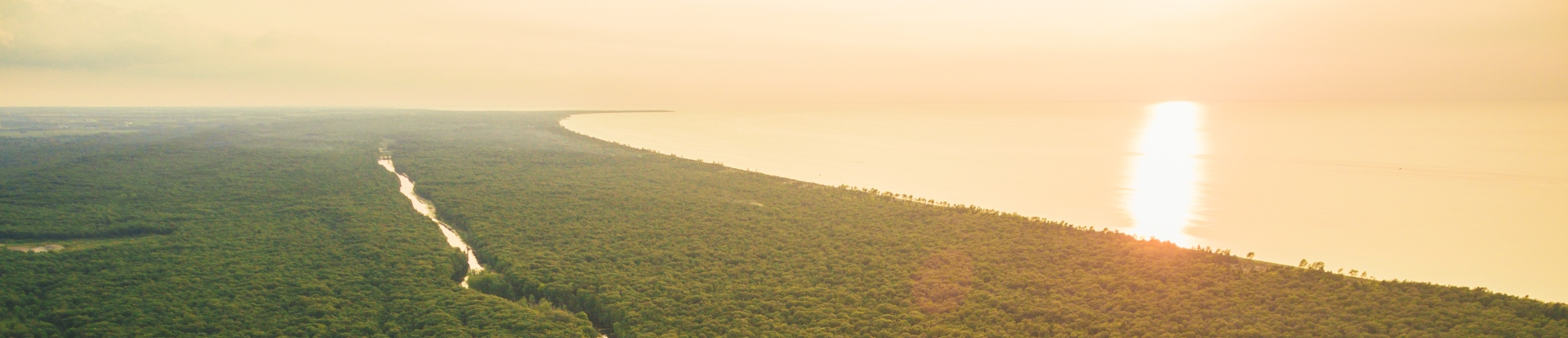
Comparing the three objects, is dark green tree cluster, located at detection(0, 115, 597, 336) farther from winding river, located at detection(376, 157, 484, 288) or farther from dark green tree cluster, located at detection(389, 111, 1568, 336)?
dark green tree cluster, located at detection(389, 111, 1568, 336)

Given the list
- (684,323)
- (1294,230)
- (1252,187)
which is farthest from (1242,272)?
(1252,187)

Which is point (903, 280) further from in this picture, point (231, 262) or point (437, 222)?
point (437, 222)

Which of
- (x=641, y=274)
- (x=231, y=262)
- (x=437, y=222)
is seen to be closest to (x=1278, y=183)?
(x=641, y=274)

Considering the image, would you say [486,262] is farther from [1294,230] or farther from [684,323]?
[1294,230]

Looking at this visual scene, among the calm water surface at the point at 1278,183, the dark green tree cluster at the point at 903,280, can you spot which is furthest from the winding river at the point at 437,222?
the calm water surface at the point at 1278,183

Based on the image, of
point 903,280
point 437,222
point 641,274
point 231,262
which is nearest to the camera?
point 903,280

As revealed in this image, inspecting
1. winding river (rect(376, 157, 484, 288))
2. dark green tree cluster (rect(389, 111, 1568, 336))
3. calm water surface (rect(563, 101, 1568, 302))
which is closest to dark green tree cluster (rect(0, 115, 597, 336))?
winding river (rect(376, 157, 484, 288))
